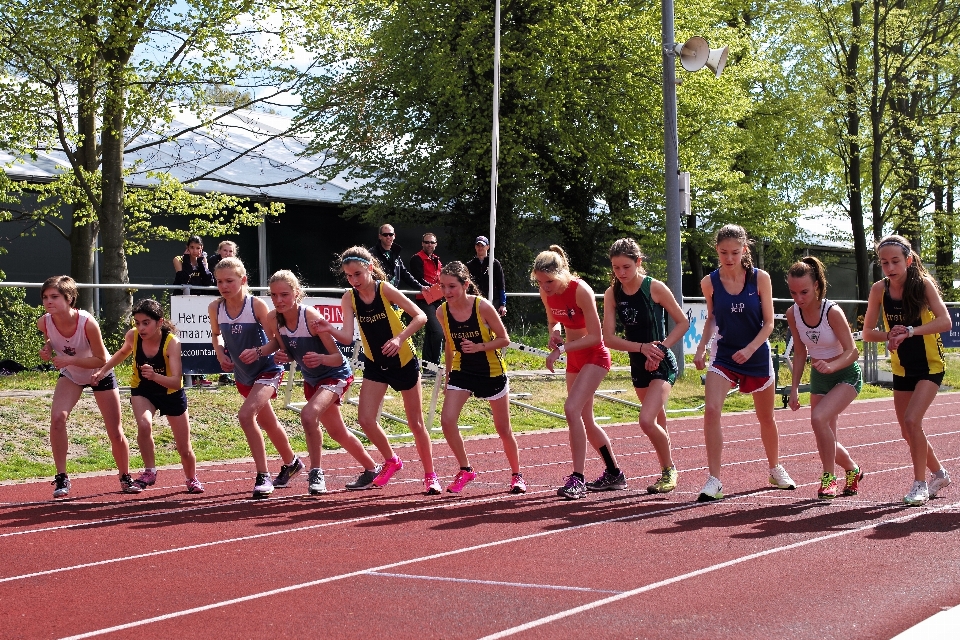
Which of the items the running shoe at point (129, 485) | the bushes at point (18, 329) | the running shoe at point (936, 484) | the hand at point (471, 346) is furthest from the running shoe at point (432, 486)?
the bushes at point (18, 329)

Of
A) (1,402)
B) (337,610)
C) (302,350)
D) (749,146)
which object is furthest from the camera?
(749,146)

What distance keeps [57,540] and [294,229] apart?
2357 centimetres

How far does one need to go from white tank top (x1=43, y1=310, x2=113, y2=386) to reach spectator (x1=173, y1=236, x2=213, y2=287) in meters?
5.21

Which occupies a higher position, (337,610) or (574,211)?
(574,211)

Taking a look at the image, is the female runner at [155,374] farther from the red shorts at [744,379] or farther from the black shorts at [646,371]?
the red shorts at [744,379]

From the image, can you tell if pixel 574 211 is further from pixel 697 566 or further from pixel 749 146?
pixel 697 566

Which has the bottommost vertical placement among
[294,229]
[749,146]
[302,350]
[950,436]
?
[950,436]

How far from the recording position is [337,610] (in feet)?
18.1

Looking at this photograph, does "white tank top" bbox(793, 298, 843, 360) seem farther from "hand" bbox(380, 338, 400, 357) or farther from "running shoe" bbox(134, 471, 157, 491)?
"running shoe" bbox(134, 471, 157, 491)

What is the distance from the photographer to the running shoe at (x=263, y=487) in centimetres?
968

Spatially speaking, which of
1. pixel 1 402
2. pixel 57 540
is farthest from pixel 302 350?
pixel 1 402

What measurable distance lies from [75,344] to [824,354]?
6014 millimetres

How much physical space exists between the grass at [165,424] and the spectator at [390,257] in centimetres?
159

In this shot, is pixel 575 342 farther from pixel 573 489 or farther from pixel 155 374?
pixel 155 374
